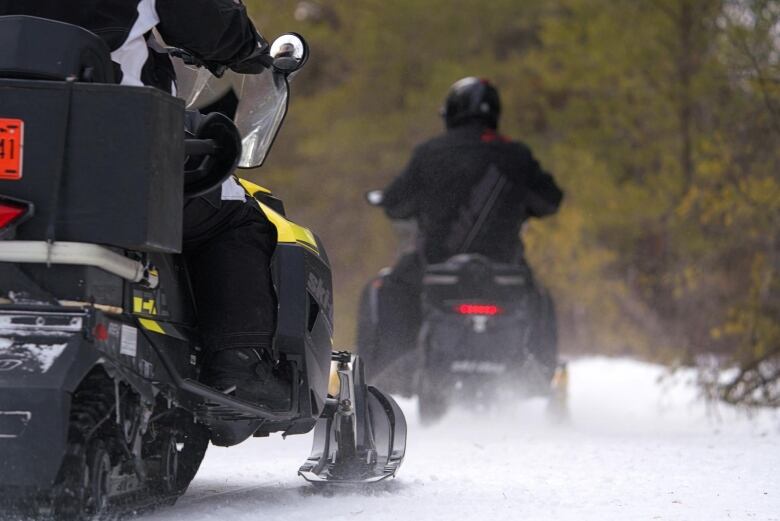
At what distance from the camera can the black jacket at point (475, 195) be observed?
8.74 metres

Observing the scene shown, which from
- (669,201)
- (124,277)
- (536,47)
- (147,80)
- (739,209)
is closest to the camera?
(124,277)

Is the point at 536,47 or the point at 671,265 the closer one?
the point at 671,265

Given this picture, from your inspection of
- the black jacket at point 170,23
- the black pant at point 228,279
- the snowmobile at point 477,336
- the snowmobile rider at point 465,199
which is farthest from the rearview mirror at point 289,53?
the snowmobile rider at point 465,199

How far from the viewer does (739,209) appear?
10.4 metres

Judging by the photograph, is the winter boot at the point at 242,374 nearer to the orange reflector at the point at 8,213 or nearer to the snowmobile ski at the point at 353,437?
the snowmobile ski at the point at 353,437

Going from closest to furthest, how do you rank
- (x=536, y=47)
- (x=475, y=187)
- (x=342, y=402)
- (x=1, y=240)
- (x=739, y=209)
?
1. (x=1, y=240)
2. (x=342, y=402)
3. (x=475, y=187)
4. (x=739, y=209)
5. (x=536, y=47)

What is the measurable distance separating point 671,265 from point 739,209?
770 cm

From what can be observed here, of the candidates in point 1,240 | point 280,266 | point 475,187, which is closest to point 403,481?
point 280,266

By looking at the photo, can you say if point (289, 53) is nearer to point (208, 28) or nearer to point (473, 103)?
point (208, 28)

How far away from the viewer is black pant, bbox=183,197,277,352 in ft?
12.9

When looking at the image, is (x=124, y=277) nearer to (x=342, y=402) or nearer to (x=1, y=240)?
(x=1, y=240)

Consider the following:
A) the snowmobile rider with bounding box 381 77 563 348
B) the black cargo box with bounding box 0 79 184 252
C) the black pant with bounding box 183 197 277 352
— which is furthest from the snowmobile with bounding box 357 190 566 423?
the black cargo box with bounding box 0 79 184 252

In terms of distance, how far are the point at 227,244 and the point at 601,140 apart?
64.8 feet

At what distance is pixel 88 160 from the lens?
126 inches
